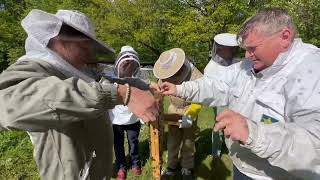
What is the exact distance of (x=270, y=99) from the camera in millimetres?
2791

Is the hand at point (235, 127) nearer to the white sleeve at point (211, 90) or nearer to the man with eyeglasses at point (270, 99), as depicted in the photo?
the man with eyeglasses at point (270, 99)

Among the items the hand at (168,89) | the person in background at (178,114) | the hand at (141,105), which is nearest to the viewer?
the hand at (141,105)

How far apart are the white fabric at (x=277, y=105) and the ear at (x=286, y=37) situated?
0.15ft

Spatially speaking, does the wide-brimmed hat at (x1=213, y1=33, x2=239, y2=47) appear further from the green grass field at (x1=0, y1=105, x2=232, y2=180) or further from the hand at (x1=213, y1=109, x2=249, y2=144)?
the hand at (x1=213, y1=109, x2=249, y2=144)

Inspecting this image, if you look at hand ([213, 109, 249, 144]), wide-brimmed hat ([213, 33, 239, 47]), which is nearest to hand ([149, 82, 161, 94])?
hand ([213, 109, 249, 144])

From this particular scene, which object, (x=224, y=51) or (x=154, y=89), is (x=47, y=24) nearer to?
(x=154, y=89)

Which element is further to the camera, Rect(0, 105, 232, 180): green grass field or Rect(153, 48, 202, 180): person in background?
Rect(0, 105, 232, 180): green grass field

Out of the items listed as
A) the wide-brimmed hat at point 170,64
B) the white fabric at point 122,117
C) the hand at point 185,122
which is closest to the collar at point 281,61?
the wide-brimmed hat at point 170,64

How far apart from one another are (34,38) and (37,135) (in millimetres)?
660

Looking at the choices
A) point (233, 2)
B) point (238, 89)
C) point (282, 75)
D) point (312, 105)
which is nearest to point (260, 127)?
point (312, 105)

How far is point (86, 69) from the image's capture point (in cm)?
281

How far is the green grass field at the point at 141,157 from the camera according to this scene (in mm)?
6430

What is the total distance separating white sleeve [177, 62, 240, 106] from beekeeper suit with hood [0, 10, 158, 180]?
102cm

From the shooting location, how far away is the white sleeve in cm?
360
